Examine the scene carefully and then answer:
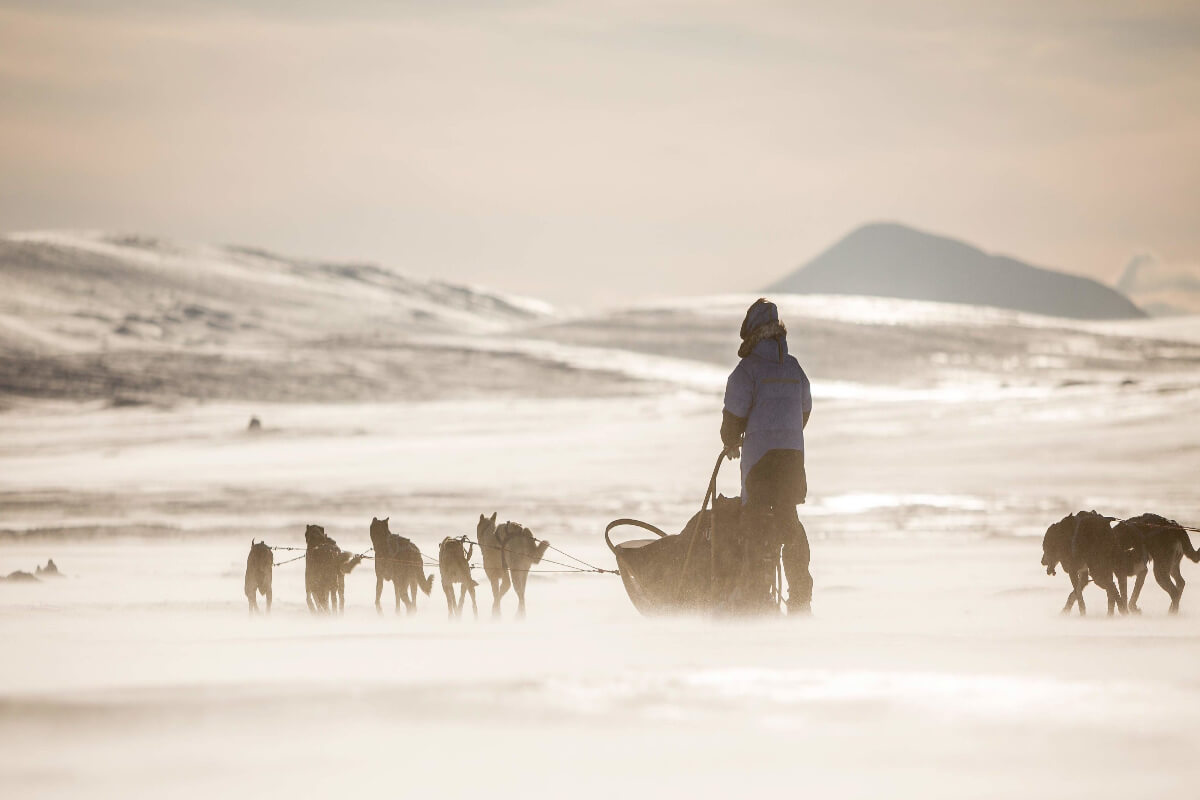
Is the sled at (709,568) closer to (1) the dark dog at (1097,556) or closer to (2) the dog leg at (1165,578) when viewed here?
(1) the dark dog at (1097,556)

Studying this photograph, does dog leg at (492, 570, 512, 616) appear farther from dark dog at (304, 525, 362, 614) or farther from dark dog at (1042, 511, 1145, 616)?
dark dog at (1042, 511, 1145, 616)

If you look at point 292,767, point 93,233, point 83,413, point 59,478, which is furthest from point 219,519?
point 93,233

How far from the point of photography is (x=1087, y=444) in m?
33.6

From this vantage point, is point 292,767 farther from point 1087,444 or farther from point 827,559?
point 1087,444

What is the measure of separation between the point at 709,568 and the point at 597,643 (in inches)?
60.6

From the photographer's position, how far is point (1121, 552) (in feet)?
29.8

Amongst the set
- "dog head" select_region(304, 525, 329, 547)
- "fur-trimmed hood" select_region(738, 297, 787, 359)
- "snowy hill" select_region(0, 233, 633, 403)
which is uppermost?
"snowy hill" select_region(0, 233, 633, 403)

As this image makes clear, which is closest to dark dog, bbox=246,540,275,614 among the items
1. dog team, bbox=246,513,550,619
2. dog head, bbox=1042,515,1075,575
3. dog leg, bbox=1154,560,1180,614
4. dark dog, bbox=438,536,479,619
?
dog team, bbox=246,513,550,619

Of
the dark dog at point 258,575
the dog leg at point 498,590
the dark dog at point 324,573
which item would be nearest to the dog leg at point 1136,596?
the dog leg at point 498,590

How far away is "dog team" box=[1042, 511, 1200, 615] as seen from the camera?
29.6 feet

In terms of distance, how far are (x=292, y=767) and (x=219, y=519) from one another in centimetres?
2089

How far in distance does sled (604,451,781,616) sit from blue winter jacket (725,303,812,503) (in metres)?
0.28

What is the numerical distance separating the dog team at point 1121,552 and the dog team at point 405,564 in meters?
3.82

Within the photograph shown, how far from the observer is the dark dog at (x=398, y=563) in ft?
36.9
